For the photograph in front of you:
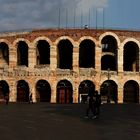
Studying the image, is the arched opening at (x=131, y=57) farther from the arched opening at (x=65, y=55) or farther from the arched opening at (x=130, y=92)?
the arched opening at (x=65, y=55)

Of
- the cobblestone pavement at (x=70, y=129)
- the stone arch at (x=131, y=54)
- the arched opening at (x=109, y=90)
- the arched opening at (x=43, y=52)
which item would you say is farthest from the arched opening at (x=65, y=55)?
the cobblestone pavement at (x=70, y=129)

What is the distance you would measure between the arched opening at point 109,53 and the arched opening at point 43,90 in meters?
7.87

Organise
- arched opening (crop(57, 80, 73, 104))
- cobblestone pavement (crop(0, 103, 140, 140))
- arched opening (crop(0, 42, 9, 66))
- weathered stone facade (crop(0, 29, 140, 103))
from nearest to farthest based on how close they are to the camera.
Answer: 1. cobblestone pavement (crop(0, 103, 140, 140))
2. weathered stone facade (crop(0, 29, 140, 103))
3. arched opening (crop(57, 80, 73, 104))
4. arched opening (crop(0, 42, 9, 66))

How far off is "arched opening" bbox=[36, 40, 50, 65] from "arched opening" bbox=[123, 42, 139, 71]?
32.1 ft

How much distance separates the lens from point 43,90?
168 ft

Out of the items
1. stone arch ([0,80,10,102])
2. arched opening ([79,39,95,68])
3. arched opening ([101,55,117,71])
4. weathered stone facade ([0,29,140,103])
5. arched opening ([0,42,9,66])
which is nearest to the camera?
weathered stone facade ([0,29,140,103])

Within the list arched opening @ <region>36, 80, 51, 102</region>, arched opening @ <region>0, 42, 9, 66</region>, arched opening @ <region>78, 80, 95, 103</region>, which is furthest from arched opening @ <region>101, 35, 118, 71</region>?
arched opening @ <region>0, 42, 9, 66</region>

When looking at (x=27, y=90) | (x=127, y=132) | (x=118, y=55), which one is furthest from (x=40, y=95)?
(x=127, y=132)

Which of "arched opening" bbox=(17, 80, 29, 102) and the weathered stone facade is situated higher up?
the weathered stone facade

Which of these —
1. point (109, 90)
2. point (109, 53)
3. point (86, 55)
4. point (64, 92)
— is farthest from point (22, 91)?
point (109, 53)

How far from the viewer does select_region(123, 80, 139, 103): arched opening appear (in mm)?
51469

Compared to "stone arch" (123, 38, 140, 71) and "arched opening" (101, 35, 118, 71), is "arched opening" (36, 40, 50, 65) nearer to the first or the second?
"arched opening" (101, 35, 118, 71)

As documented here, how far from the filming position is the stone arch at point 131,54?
51.2m

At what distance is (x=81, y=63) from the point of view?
53.9 metres
